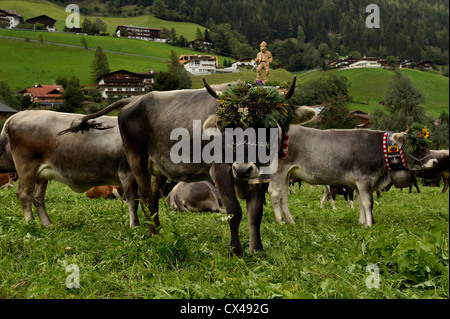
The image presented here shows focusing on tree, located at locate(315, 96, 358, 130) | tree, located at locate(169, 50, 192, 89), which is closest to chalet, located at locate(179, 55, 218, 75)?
tree, located at locate(169, 50, 192, 89)

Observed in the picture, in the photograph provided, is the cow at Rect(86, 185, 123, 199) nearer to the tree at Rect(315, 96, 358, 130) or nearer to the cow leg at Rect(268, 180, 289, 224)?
the cow leg at Rect(268, 180, 289, 224)

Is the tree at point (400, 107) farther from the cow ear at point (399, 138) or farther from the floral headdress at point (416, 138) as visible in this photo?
the cow ear at point (399, 138)

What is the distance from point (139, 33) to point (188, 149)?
247ft

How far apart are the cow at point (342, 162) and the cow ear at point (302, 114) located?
3.52 meters

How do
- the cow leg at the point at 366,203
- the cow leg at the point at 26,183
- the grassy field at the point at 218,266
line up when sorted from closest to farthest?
the grassy field at the point at 218,266, the cow leg at the point at 26,183, the cow leg at the point at 366,203

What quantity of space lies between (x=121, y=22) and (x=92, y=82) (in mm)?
21214

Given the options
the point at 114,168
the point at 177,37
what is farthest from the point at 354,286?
the point at 177,37

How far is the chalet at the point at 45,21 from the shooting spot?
2749 inches

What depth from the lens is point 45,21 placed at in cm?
7156

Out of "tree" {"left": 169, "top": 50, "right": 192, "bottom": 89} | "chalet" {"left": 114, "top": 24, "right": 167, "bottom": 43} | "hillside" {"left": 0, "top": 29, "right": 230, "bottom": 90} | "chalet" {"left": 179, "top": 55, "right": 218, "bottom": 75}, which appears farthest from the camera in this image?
"chalet" {"left": 114, "top": 24, "right": 167, "bottom": 43}

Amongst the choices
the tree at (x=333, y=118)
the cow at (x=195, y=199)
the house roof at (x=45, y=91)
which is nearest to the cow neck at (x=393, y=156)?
the cow at (x=195, y=199)

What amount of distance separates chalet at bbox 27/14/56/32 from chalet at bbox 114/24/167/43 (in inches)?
465

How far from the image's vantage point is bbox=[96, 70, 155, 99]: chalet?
56953 millimetres

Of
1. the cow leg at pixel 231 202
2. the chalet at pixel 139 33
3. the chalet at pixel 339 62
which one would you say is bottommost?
the chalet at pixel 339 62
